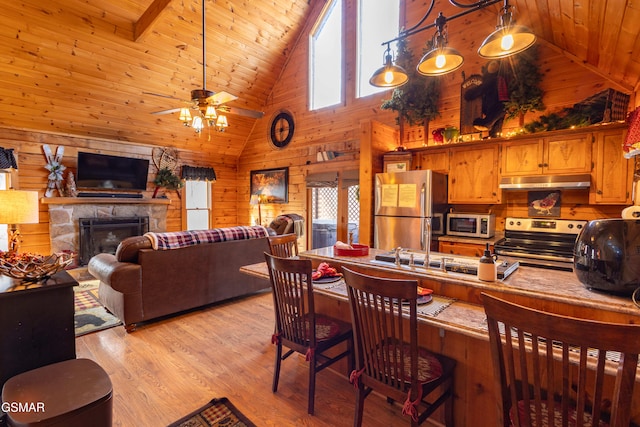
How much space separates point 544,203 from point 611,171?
2.38 feet

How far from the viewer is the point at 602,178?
3.21m

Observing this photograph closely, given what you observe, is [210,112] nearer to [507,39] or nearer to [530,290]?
[507,39]

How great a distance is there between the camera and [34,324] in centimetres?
173

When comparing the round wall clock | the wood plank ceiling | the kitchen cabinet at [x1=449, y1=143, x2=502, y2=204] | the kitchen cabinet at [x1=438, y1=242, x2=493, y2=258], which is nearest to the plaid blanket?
the wood plank ceiling

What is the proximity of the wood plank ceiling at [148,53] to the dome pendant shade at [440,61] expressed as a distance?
138 centimetres

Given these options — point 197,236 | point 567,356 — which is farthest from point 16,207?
point 567,356

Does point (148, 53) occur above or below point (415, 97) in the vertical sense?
above

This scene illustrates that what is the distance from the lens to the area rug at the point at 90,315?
3.24 metres

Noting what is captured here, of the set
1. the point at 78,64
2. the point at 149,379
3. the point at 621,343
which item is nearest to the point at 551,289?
the point at 621,343

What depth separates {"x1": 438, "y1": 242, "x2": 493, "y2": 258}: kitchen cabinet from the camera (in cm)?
377

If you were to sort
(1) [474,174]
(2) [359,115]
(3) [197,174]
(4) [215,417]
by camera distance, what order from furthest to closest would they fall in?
(3) [197,174] → (2) [359,115] → (1) [474,174] → (4) [215,417]

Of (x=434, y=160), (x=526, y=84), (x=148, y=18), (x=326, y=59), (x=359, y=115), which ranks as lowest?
(x=434, y=160)

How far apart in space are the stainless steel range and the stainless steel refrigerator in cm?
82

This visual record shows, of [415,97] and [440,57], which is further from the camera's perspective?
[415,97]
